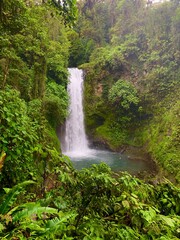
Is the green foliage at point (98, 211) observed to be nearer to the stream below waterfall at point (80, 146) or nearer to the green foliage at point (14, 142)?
the green foliage at point (14, 142)

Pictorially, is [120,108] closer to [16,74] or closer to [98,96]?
[98,96]

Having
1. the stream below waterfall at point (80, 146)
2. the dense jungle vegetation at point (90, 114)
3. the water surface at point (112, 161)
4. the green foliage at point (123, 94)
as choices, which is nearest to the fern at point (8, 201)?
the dense jungle vegetation at point (90, 114)

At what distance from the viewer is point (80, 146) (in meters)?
15.2

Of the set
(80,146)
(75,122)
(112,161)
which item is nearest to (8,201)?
(112,161)

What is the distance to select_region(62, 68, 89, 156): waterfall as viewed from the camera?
14.8 m

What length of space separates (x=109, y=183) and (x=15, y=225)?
2.95 feet

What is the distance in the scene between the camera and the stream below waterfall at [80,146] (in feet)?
37.3

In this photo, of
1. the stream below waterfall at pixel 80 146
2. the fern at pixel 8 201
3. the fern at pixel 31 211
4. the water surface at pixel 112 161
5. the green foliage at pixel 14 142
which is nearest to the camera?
the fern at pixel 31 211

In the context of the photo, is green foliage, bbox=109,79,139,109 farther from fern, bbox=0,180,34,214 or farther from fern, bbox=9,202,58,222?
fern, bbox=9,202,58,222

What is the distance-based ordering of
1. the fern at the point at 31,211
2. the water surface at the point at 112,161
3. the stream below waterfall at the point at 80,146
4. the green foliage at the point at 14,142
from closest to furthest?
1. the fern at the point at 31,211
2. the green foliage at the point at 14,142
3. the water surface at the point at 112,161
4. the stream below waterfall at the point at 80,146

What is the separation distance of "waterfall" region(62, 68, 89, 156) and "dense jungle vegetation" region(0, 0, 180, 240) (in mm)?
606

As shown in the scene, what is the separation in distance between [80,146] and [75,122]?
1.94 meters

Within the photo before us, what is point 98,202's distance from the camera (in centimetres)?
202

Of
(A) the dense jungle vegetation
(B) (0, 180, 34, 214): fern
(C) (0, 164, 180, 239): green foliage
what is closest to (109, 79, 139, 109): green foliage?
(A) the dense jungle vegetation
